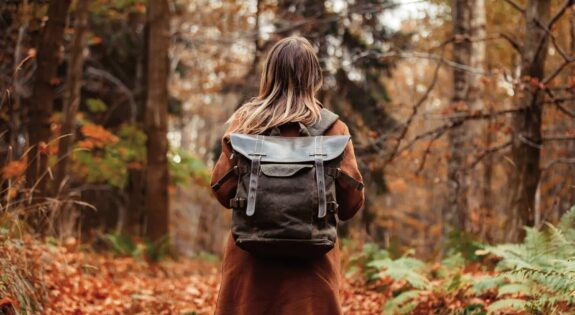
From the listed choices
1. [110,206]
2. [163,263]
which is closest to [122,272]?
[163,263]

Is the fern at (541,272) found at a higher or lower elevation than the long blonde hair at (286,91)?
lower

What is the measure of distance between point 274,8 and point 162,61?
3.90 m

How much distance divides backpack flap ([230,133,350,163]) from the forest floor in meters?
2.11

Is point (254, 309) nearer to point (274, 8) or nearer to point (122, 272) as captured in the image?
point (122, 272)

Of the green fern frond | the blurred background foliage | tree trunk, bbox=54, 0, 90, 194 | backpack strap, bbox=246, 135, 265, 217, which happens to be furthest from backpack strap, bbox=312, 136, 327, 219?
tree trunk, bbox=54, 0, 90, 194

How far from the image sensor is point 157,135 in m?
12.8

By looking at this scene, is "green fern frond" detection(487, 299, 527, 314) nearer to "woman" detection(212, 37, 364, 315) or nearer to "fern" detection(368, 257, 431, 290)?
"fern" detection(368, 257, 431, 290)

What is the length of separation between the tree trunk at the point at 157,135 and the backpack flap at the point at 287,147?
31.9 feet

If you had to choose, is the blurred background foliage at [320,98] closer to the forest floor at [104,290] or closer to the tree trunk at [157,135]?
the tree trunk at [157,135]

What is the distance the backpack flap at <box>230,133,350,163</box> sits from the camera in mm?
3273

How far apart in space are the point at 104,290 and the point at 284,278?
385 centimetres

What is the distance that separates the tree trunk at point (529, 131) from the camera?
756cm

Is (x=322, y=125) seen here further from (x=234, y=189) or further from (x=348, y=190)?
(x=234, y=189)

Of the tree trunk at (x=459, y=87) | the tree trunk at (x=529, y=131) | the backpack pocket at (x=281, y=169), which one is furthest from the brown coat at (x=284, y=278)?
the tree trunk at (x=459, y=87)
